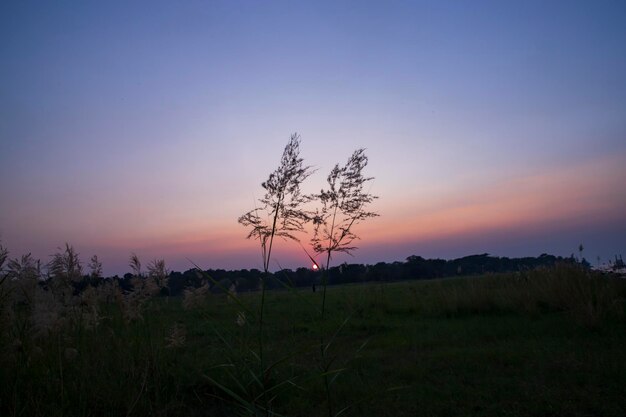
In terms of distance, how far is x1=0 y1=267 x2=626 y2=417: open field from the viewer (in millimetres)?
3477

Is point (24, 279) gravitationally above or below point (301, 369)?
above

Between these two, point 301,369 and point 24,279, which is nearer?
point 24,279

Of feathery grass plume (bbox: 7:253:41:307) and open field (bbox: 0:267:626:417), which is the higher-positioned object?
feathery grass plume (bbox: 7:253:41:307)

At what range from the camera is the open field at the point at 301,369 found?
3477 millimetres

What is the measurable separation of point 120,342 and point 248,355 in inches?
50.9

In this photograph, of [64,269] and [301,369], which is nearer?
[64,269]

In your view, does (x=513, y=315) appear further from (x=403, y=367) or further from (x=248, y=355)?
(x=248, y=355)

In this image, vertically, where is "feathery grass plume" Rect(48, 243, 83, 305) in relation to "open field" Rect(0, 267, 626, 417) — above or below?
above

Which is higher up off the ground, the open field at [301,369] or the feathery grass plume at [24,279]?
the feathery grass plume at [24,279]

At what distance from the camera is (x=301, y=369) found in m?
5.34

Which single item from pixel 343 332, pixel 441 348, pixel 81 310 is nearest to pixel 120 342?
pixel 81 310

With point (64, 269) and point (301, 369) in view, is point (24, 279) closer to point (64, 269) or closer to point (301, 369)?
point (64, 269)

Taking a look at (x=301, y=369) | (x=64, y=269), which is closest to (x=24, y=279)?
(x=64, y=269)

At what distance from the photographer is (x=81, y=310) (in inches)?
163
